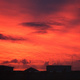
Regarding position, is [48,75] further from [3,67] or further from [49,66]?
[3,67]

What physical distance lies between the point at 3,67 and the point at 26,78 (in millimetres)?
17516

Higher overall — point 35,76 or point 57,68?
point 57,68

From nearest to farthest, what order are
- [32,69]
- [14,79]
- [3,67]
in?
[14,79] < [3,67] < [32,69]

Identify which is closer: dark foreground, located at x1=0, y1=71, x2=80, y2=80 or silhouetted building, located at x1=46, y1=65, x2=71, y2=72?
dark foreground, located at x1=0, y1=71, x2=80, y2=80

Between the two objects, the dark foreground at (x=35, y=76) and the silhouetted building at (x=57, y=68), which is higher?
the silhouetted building at (x=57, y=68)

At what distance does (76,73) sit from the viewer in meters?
56.9

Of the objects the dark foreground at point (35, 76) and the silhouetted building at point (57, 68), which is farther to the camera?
the silhouetted building at point (57, 68)

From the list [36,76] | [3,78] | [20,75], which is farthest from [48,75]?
[3,78]

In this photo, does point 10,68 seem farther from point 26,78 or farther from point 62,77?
point 62,77

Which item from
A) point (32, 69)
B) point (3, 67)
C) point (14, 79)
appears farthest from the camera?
point (32, 69)

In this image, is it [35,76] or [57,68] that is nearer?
[35,76]

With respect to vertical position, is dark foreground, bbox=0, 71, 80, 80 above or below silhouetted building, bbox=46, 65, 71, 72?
below

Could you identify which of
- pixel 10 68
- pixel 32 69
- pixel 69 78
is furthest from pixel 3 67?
pixel 69 78

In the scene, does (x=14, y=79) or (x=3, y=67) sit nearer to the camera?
(x=14, y=79)
